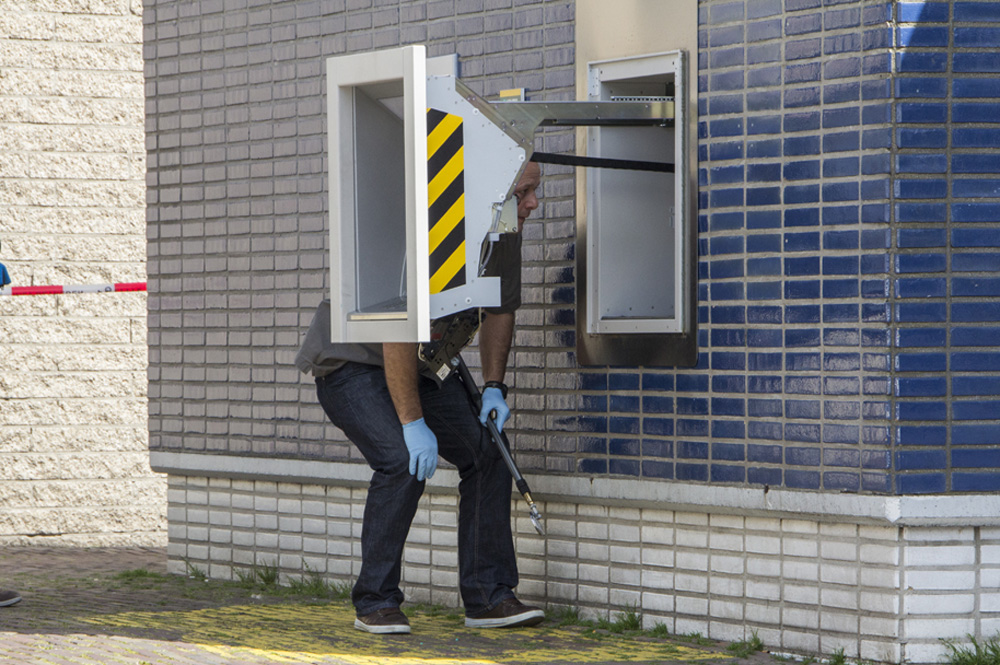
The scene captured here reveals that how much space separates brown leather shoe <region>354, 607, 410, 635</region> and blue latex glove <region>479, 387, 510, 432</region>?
0.86 m

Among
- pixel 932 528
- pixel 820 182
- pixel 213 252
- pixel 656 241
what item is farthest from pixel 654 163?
pixel 213 252

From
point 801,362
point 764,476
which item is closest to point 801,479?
point 764,476

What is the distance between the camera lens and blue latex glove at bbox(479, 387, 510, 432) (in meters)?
6.41

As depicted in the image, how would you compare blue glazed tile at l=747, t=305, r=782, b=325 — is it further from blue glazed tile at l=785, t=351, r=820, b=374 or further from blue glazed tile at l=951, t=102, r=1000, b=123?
blue glazed tile at l=951, t=102, r=1000, b=123

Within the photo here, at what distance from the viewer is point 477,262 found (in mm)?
5789

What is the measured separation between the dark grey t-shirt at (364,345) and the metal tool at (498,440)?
0.18 meters

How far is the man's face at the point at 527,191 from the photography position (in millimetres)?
6339

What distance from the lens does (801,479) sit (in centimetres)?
566

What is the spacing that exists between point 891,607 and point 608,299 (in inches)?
69.8

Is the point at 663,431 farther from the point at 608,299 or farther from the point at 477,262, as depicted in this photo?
the point at 477,262

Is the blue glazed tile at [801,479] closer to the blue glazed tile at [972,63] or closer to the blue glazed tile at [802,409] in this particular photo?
the blue glazed tile at [802,409]

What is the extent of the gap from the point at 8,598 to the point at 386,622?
205 cm

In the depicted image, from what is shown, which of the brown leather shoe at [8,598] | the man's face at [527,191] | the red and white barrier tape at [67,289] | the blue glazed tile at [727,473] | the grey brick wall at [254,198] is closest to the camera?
the blue glazed tile at [727,473]

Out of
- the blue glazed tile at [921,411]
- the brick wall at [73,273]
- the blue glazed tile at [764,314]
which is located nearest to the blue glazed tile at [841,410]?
the blue glazed tile at [921,411]
